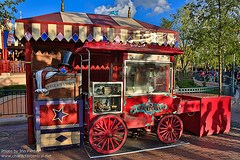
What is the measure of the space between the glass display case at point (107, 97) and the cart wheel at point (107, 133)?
21 centimetres

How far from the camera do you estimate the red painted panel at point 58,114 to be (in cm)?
471

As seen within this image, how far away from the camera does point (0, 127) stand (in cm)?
691

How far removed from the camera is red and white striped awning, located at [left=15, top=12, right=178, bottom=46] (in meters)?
4.71

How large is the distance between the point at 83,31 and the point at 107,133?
97.8 inches

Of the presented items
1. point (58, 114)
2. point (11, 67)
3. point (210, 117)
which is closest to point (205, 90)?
point (210, 117)

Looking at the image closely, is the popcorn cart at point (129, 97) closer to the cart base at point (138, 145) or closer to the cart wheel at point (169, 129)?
the cart wheel at point (169, 129)

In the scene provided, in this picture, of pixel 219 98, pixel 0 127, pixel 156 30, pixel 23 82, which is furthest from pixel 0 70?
pixel 219 98

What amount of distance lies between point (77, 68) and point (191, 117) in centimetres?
376

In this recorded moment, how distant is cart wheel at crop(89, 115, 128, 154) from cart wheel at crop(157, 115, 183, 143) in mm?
1048

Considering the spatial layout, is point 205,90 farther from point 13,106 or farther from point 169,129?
point 13,106

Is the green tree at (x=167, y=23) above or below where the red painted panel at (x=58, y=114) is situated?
above

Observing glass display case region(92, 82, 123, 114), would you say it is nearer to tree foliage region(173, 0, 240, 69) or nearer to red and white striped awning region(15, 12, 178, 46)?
red and white striped awning region(15, 12, 178, 46)


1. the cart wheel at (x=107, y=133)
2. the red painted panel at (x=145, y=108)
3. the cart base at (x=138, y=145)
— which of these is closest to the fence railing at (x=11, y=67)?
the cart base at (x=138, y=145)

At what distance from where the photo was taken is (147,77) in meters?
5.13
